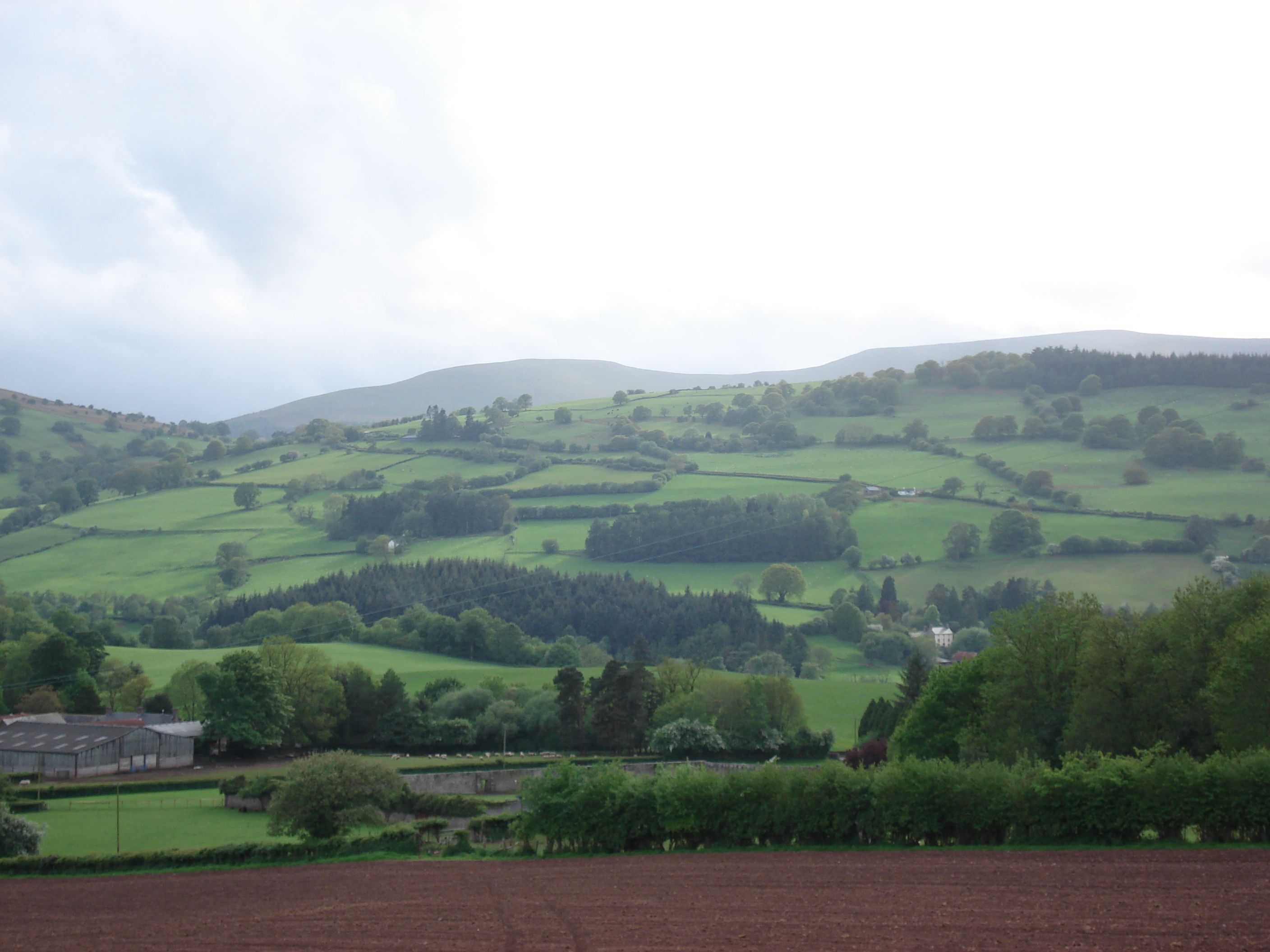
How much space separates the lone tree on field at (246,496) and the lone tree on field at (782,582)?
279 ft

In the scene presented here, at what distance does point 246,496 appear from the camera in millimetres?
145375

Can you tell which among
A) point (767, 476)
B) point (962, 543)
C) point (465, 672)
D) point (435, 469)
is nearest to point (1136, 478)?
point (962, 543)

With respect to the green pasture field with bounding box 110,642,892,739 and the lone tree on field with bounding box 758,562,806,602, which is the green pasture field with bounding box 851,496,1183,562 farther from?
the green pasture field with bounding box 110,642,892,739

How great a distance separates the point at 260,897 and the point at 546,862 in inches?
311

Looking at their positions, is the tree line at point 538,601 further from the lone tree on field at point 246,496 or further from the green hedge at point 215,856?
the green hedge at point 215,856

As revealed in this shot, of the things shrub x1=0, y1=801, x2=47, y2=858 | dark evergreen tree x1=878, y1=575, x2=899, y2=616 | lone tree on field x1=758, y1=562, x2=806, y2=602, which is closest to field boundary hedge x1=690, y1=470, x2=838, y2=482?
lone tree on field x1=758, y1=562, x2=806, y2=602

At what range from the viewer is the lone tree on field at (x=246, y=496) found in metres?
145

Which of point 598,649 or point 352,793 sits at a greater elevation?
point 352,793

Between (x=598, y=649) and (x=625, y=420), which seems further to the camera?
(x=625, y=420)

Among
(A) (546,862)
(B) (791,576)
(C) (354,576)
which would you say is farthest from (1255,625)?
(C) (354,576)

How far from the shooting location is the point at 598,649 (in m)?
89.2

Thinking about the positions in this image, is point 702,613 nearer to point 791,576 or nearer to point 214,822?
point 791,576

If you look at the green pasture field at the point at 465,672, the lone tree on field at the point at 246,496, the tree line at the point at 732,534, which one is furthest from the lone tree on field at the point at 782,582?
the lone tree on field at the point at 246,496

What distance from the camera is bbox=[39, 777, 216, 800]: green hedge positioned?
48.2 metres
